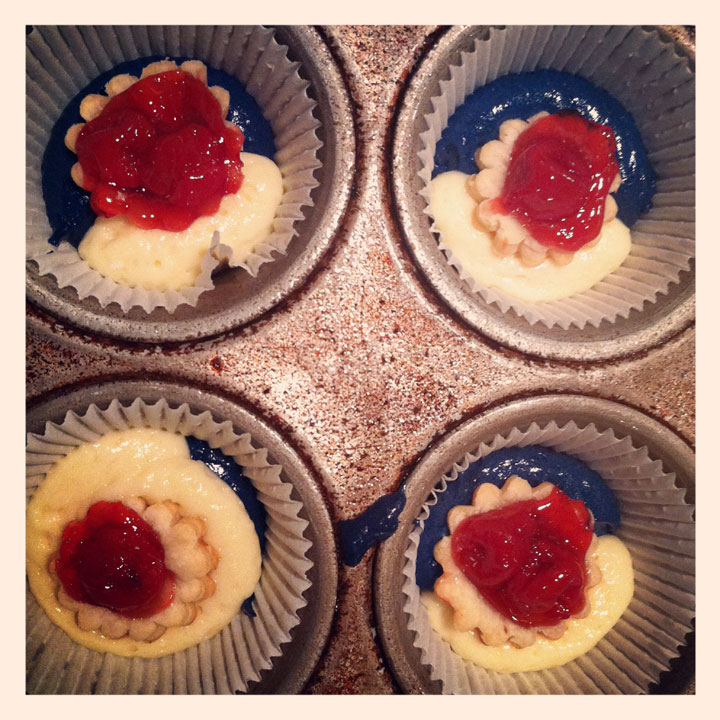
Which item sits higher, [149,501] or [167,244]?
[167,244]

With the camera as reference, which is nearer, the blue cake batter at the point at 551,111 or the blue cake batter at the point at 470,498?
the blue cake batter at the point at 470,498

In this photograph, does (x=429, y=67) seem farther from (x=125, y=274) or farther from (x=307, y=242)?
(x=125, y=274)

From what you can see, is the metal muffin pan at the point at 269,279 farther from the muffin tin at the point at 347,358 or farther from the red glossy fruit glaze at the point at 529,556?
the red glossy fruit glaze at the point at 529,556

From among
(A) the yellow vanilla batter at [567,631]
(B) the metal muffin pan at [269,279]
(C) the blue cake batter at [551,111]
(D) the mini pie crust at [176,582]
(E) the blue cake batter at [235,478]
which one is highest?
(C) the blue cake batter at [551,111]

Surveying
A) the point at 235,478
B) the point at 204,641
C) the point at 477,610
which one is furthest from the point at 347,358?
the point at 204,641

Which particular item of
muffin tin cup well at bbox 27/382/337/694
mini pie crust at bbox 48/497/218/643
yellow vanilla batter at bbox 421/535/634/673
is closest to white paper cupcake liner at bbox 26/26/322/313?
muffin tin cup well at bbox 27/382/337/694

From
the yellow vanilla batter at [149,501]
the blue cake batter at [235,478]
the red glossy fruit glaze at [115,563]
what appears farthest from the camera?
the blue cake batter at [235,478]

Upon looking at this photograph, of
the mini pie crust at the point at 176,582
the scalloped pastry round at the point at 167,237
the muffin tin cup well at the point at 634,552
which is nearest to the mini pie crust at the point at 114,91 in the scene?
the scalloped pastry round at the point at 167,237

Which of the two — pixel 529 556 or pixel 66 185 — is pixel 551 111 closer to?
pixel 529 556
